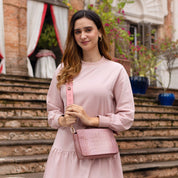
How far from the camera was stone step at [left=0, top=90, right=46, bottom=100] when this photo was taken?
4742mm

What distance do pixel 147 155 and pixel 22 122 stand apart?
1818 mm

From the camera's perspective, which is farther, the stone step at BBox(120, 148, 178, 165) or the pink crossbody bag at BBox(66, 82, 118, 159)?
the stone step at BBox(120, 148, 178, 165)

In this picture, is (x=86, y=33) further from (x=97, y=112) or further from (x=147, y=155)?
(x=147, y=155)

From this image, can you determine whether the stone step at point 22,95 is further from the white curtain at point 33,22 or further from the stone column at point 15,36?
the white curtain at point 33,22

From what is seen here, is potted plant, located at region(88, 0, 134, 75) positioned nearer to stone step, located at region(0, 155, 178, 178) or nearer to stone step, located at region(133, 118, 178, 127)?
stone step, located at region(133, 118, 178, 127)

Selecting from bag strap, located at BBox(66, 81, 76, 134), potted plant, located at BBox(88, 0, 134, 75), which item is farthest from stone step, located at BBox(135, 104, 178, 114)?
bag strap, located at BBox(66, 81, 76, 134)

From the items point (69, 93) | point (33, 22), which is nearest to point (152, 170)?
point (69, 93)

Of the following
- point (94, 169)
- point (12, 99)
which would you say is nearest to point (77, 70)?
point (94, 169)

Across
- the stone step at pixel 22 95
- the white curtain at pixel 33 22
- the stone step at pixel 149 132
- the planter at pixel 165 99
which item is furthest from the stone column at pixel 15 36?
the stone step at pixel 149 132

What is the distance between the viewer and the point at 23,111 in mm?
4273

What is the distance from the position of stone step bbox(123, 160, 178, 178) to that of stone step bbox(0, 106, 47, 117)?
155 cm

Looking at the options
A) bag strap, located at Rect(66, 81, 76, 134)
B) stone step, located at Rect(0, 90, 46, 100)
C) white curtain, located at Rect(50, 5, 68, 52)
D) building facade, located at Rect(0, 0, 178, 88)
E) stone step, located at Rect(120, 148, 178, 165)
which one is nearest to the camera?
bag strap, located at Rect(66, 81, 76, 134)

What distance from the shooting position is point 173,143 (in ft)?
15.6

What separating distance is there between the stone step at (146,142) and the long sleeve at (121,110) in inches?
104
